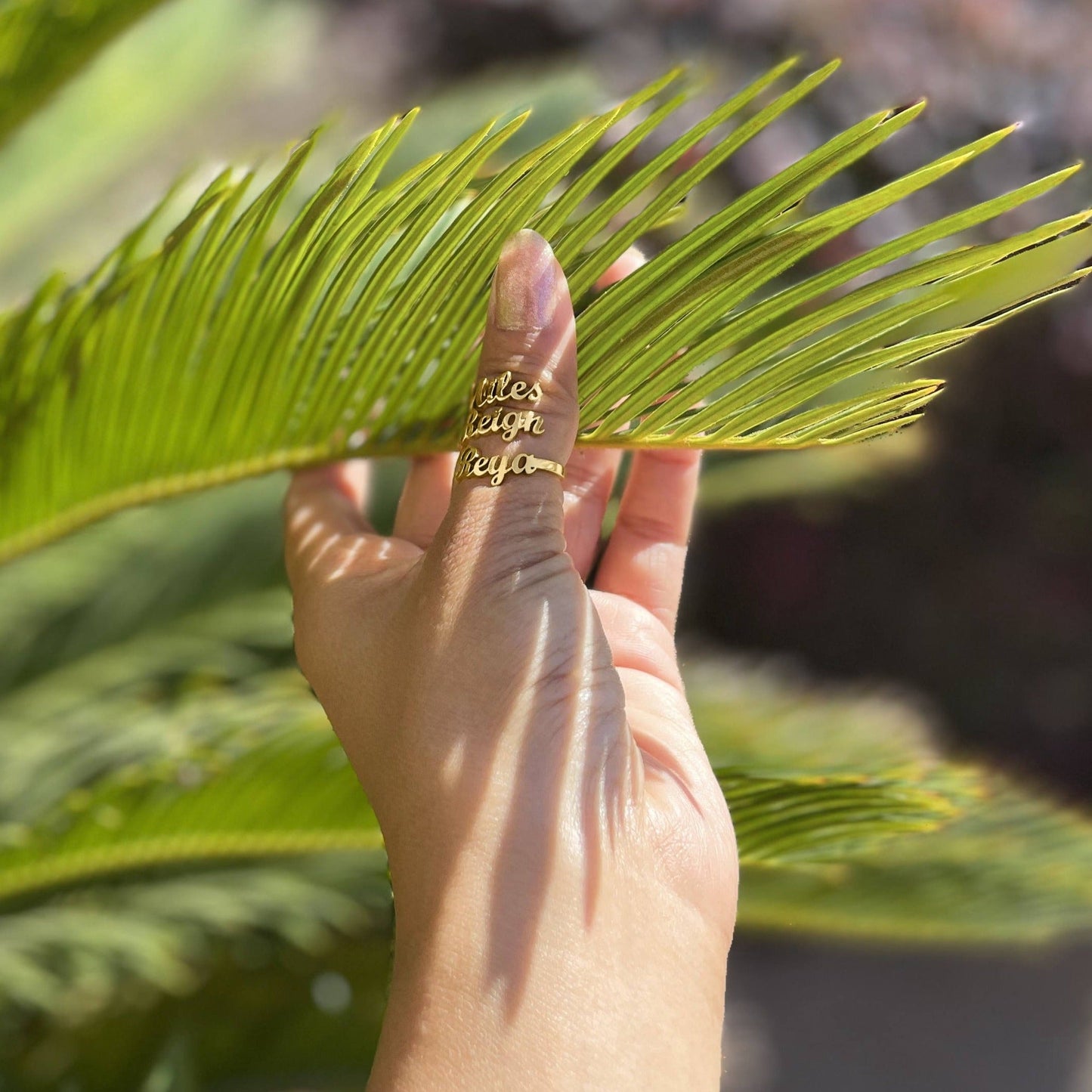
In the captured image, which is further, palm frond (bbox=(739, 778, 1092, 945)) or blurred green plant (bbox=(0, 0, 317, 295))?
blurred green plant (bbox=(0, 0, 317, 295))

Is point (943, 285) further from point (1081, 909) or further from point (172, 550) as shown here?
point (172, 550)

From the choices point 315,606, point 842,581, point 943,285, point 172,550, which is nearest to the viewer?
point 943,285

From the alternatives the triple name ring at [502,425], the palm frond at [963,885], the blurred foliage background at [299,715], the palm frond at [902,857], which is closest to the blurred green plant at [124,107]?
the blurred foliage background at [299,715]

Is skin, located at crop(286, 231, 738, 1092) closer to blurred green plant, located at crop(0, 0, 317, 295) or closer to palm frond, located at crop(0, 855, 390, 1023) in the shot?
palm frond, located at crop(0, 855, 390, 1023)

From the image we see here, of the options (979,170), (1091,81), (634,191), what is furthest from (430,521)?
(1091,81)

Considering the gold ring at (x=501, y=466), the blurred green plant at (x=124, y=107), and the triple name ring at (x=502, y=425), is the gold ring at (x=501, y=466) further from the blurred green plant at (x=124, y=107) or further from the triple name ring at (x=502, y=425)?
the blurred green plant at (x=124, y=107)

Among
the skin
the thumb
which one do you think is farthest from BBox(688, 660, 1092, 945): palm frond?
the thumb

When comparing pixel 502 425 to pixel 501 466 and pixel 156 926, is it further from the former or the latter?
pixel 156 926
